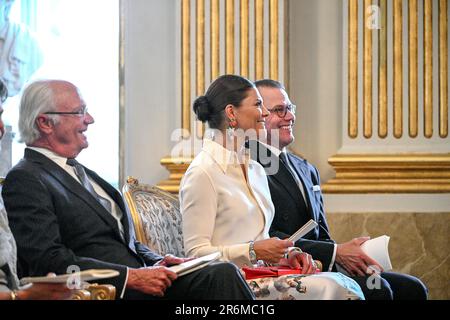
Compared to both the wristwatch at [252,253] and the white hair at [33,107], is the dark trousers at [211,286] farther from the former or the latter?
the white hair at [33,107]

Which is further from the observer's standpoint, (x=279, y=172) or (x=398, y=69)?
(x=398, y=69)

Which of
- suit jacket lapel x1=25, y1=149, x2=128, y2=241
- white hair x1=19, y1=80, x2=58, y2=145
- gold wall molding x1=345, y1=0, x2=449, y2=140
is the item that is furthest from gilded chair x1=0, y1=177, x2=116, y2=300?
gold wall molding x1=345, y1=0, x2=449, y2=140

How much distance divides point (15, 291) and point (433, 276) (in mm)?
3385

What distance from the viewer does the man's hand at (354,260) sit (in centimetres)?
408

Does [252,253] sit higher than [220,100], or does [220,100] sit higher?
[220,100]

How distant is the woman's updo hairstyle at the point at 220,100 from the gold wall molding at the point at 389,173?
1.77m

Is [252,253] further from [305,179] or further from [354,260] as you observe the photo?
[305,179]

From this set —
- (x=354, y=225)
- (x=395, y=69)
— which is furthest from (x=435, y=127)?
(x=354, y=225)

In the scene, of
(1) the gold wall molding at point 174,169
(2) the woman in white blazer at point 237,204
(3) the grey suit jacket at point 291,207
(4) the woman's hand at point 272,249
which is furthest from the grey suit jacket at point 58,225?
(1) the gold wall molding at point 174,169

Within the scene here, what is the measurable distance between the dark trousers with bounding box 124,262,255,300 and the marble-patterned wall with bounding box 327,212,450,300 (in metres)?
2.46

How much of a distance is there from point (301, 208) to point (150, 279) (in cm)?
131

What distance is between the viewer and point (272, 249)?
359 centimetres

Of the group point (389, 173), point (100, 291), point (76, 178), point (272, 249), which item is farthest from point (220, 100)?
point (389, 173)

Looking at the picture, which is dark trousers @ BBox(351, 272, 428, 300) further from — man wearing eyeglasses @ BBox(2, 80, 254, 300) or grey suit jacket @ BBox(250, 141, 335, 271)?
man wearing eyeglasses @ BBox(2, 80, 254, 300)
